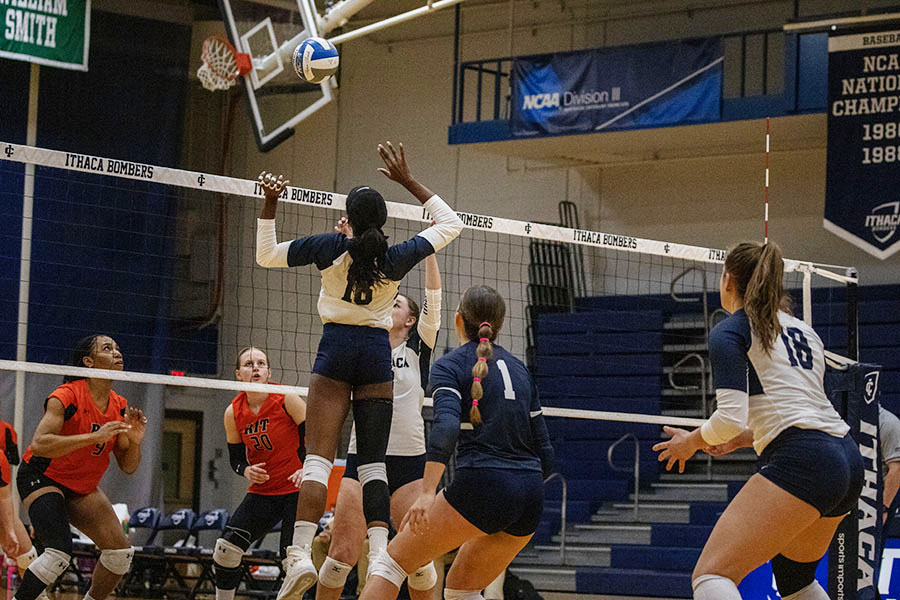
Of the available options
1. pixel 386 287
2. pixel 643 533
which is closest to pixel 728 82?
pixel 643 533

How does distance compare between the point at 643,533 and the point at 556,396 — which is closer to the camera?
the point at 643,533

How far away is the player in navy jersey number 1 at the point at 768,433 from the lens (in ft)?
14.3

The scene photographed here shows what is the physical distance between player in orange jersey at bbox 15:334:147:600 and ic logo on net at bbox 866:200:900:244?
8607 mm

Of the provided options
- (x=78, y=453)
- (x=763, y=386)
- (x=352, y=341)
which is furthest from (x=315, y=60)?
(x=763, y=386)

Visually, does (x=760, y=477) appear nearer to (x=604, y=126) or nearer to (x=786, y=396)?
(x=786, y=396)

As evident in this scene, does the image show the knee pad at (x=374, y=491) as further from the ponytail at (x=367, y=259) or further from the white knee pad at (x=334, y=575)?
the ponytail at (x=367, y=259)

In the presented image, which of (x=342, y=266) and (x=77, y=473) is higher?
(x=342, y=266)

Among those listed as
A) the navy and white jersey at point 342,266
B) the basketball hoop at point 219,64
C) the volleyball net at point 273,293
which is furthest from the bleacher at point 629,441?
the navy and white jersey at point 342,266

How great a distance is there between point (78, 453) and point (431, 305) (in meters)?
2.23

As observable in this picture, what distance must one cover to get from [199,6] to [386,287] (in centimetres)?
1242

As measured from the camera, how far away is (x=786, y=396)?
14.7 feet

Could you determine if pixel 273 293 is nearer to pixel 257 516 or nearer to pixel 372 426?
pixel 257 516

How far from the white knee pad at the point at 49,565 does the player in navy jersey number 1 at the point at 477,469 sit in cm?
224

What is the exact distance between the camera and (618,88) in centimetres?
1384
